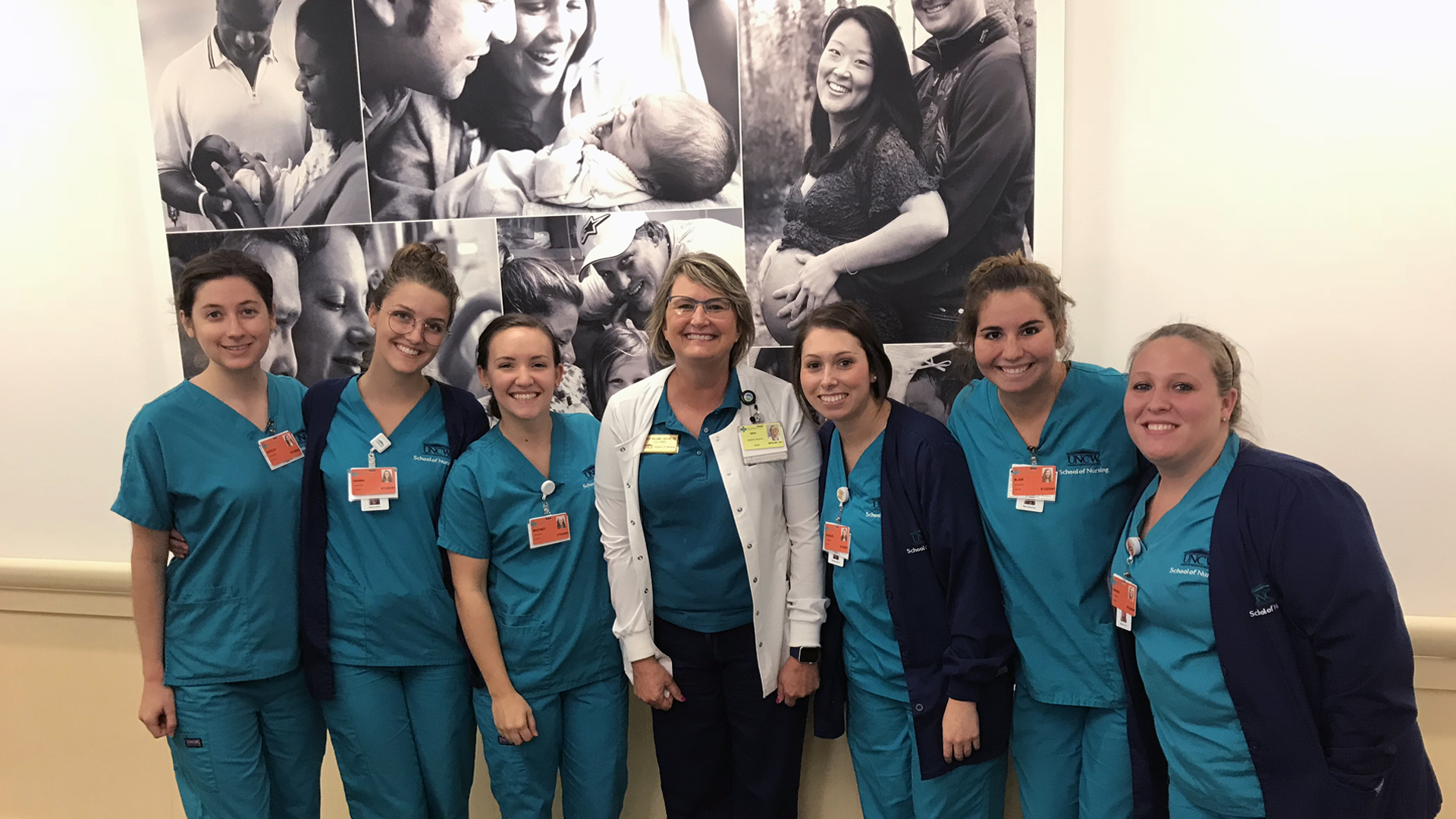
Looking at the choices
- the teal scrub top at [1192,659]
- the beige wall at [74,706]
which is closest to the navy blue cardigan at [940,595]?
the teal scrub top at [1192,659]

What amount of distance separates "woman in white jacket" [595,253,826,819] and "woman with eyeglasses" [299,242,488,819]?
49 cm

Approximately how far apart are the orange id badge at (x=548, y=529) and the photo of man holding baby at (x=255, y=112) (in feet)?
4.43

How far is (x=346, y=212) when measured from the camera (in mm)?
2627

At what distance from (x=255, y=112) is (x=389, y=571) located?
5.61 ft

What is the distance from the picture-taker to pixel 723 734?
2.10 meters

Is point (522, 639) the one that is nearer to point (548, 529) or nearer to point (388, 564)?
point (548, 529)

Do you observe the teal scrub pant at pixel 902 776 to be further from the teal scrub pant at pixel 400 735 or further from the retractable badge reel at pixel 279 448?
the retractable badge reel at pixel 279 448

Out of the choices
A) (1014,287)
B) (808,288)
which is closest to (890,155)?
(808,288)

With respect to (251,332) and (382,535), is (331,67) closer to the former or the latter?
(251,332)

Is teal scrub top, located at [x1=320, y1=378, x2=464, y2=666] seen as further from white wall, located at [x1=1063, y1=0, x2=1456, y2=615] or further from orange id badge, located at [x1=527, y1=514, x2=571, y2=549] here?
white wall, located at [x1=1063, y1=0, x2=1456, y2=615]

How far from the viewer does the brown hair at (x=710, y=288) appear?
1.95m

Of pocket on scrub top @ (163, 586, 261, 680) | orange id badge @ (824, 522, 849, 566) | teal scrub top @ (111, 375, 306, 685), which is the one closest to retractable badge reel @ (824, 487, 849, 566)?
orange id badge @ (824, 522, 849, 566)

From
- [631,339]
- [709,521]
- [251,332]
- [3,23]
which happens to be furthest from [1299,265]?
[3,23]

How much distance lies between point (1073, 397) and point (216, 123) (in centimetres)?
288
